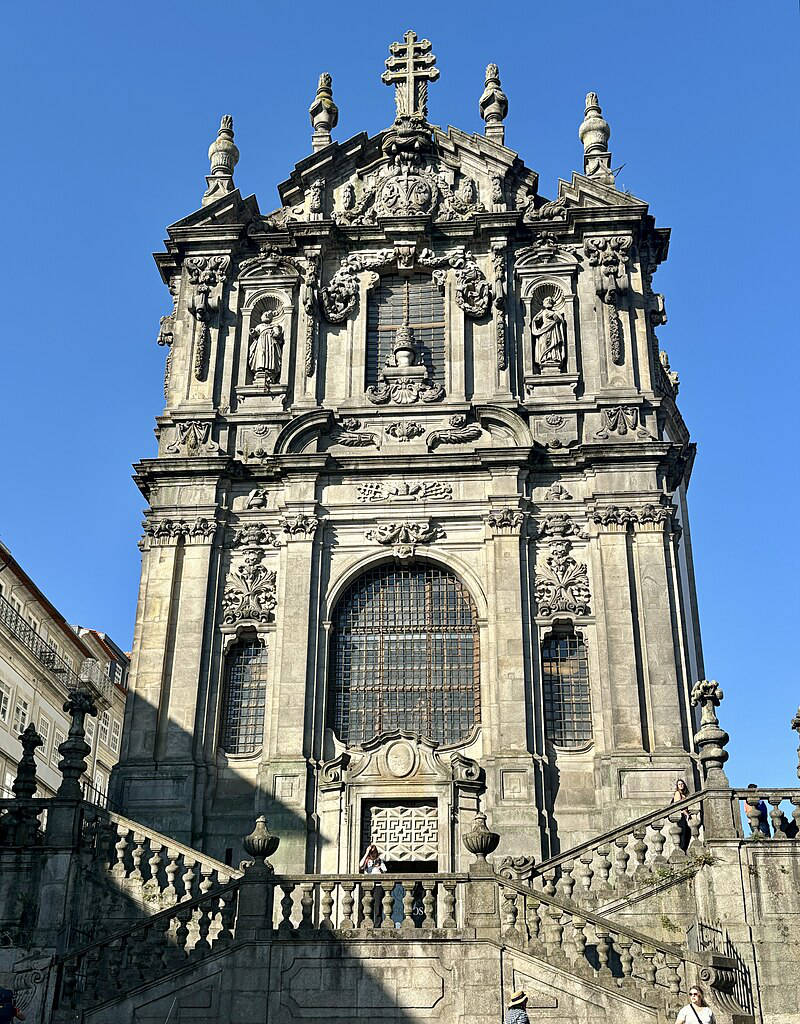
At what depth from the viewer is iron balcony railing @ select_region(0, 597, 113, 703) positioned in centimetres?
3931

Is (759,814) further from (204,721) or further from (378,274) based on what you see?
(378,274)

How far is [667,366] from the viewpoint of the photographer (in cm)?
3206

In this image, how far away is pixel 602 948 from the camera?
17016 mm

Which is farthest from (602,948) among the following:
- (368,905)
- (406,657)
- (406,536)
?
(406,536)

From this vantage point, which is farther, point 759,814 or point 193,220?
point 193,220

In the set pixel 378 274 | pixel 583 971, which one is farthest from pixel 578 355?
pixel 583 971

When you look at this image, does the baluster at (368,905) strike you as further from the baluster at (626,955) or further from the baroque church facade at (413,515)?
the baroque church facade at (413,515)

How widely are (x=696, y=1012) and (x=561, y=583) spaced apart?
1143 cm

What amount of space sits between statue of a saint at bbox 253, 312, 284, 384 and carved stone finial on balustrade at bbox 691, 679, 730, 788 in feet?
38.3

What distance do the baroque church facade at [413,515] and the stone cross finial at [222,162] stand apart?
0.06 m

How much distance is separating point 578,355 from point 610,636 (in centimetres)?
646

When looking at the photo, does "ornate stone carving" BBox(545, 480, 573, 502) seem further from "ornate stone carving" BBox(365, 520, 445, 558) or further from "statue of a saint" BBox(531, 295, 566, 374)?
"statue of a saint" BBox(531, 295, 566, 374)

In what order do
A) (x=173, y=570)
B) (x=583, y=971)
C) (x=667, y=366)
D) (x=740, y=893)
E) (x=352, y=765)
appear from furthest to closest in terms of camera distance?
(x=667, y=366), (x=173, y=570), (x=352, y=765), (x=740, y=893), (x=583, y=971)

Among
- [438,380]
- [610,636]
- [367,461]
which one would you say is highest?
[438,380]
